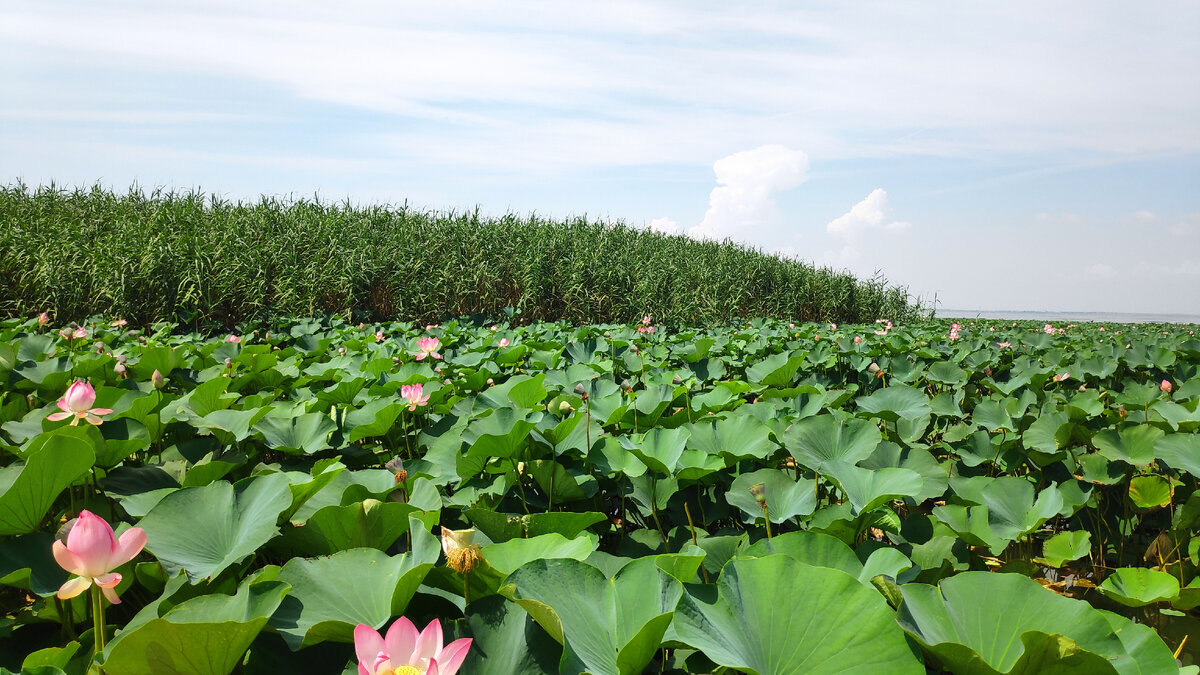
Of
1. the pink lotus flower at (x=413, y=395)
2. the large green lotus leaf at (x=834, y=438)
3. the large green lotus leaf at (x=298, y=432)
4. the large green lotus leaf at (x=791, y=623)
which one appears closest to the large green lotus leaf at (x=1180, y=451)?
the large green lotus leaf at (x=834, y=438)

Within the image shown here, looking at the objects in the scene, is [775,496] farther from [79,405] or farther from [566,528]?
[79,405]

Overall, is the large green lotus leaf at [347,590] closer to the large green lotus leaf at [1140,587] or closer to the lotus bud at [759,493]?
the lotus bud at [759,493]

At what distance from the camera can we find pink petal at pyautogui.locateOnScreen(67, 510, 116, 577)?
0.77 metres

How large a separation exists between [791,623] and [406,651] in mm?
429

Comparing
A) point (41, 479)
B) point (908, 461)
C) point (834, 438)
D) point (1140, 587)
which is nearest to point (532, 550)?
point (41, 479)

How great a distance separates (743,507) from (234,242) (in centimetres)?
721

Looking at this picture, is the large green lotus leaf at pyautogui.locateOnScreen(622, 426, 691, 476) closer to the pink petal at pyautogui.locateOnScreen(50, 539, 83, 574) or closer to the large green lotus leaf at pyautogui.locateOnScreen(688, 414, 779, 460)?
the large green lotus leaf at pyautogui.locateOnScreen(688, 414, 779, 460)

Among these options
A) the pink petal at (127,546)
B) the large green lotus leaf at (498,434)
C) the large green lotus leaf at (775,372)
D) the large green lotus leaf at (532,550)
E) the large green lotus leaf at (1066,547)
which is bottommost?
the large green lotus leaf at (1066,547)

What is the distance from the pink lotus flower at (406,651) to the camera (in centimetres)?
62

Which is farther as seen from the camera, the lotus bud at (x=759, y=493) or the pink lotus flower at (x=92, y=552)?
the lotus bud at (x=759, y=493)

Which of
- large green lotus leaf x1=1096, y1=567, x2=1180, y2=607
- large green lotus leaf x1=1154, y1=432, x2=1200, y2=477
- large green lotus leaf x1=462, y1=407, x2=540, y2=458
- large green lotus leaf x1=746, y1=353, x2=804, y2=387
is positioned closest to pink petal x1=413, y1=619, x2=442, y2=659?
large green lotus leaf x1=462, y1=407, x2=540, y2=458

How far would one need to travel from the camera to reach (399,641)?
658 mm

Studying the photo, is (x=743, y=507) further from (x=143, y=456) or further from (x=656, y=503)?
(x=143, y=456)

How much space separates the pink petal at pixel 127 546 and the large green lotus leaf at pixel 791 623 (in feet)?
2.32
